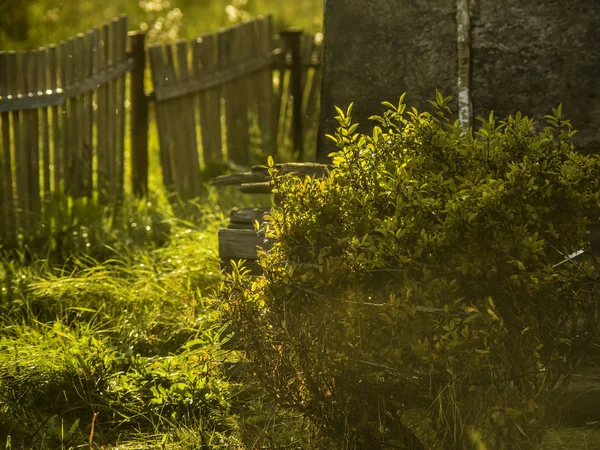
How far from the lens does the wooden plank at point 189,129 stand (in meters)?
8.27

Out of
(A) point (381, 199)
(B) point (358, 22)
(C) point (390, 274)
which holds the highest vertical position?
(B) point (358, 22)

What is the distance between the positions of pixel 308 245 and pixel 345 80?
201 centimetres

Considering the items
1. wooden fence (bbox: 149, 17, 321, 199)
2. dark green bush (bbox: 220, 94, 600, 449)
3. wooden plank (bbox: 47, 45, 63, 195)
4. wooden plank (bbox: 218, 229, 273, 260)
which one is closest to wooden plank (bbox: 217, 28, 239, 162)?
wooden fence (bbox: 149, 17, 321, 199)

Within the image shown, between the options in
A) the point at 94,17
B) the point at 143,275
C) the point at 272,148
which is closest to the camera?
the point at 143,275

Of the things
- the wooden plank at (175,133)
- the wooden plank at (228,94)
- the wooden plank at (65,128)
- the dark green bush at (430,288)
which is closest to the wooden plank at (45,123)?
the wooden plank at (65,128)

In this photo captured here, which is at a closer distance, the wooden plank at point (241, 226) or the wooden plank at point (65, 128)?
the wooden plank at point (241, 226)

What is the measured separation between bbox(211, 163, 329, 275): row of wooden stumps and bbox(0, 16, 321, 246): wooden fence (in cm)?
246

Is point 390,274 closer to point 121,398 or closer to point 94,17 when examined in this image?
point 121,398

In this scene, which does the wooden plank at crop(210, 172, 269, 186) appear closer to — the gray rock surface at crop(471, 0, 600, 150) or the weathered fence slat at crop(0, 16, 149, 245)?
the gray rock surface at crop(471, 0, 600, 150)

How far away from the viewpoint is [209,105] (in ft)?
28.5

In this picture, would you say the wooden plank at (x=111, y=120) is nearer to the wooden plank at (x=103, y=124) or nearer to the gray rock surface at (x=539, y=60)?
the wooden plank at (x=103, y=124)

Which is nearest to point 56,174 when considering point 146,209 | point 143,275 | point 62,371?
point 146,209

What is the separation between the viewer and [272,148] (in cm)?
937

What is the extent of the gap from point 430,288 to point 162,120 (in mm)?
5547
